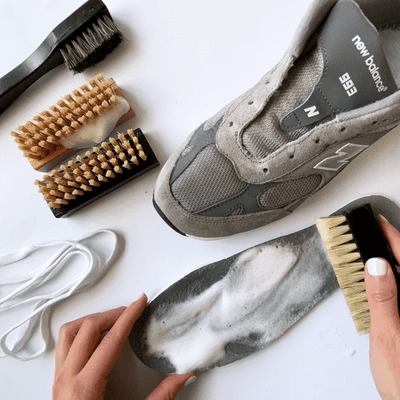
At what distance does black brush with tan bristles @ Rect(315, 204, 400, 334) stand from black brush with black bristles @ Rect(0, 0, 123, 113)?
2.06 ft

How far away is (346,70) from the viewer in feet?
1.92

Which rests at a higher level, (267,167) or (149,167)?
(149,167)

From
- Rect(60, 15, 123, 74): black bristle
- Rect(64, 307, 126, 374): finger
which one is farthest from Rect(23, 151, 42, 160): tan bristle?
Rect(64, 307, 126, 374): finger

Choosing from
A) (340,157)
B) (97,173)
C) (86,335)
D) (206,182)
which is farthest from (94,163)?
(340,157)

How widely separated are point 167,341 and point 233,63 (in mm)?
668

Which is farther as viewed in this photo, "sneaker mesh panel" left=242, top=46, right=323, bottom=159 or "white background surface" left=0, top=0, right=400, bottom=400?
"white background surface" left=0, top=0, right=400, bottom=400

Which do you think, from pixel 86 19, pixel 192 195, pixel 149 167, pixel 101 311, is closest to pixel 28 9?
pixel 86 19

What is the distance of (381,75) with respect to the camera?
56 cm

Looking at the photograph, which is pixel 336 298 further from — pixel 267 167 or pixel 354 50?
pixel 354 50

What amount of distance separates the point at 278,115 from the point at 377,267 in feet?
1.19

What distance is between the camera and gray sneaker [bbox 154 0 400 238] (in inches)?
22.6

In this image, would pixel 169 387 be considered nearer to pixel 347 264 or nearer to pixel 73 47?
pixel 347 264

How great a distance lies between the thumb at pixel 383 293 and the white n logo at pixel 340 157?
205 millimetres

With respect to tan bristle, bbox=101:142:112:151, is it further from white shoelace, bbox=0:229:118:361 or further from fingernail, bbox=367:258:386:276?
fingernail, bbox=367:258:386:276
